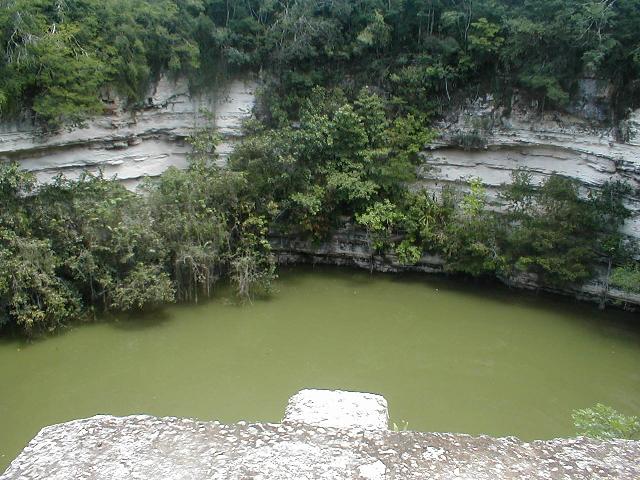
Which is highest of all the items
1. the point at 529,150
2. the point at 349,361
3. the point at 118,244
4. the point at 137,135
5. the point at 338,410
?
the point at 137,135

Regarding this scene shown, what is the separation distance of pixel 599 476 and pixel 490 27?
878cm

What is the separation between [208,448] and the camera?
2.14 metres

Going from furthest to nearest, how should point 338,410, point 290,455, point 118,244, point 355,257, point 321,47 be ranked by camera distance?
point 321,47
point 355,257
point 118,244
point 338,410
point 290,455

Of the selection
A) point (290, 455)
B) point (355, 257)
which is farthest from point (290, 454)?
point (355, 257)

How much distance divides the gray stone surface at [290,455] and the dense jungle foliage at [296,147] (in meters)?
5.73

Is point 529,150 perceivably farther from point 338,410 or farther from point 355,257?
point 338,410

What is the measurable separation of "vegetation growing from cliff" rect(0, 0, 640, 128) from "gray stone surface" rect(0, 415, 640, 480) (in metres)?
6.98

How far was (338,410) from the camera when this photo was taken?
2729mm

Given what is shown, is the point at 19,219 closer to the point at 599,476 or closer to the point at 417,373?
the point at 417,373

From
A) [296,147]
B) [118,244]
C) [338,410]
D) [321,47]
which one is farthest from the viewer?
[321,47]

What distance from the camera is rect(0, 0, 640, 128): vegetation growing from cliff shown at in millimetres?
8258

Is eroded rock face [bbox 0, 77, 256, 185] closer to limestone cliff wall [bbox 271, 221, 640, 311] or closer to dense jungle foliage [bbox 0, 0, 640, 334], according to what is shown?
dense jungle foliage [bbox 0, 0, 640, 334]

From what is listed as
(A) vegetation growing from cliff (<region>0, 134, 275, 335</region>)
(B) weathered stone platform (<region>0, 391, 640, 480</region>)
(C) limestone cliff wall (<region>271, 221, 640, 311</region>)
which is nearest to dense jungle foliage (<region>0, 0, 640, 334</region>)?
(A) vegetation growing from cliff (<region>0, 134, 275, 335</region>)

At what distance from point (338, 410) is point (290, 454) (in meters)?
0.66
